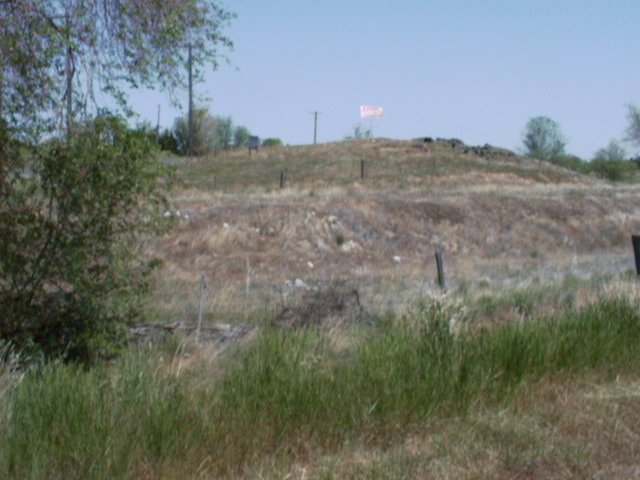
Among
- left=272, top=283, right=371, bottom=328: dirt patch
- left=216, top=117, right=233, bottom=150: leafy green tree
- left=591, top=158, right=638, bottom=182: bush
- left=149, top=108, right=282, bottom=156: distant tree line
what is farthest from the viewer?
left=216, top=117, right=233, bottom=150: leafy green tree

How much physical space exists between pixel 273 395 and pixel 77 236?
491 cm

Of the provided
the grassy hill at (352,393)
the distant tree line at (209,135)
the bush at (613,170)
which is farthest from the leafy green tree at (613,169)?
the grassy hill at (352,393)

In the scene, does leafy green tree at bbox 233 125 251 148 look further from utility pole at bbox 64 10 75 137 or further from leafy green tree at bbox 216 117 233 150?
utility pole at bbox 64 10 75 137

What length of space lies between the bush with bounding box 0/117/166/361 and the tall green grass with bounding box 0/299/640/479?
225 cm

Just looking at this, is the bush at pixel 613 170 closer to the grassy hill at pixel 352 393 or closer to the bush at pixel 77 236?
the grassy hill at pixel 352 393

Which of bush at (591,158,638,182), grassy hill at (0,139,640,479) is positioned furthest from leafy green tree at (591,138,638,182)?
grassy hill at (0,139,640,479)

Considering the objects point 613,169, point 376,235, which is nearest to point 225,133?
point 613,169

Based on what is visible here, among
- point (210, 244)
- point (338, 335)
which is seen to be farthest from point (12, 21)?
point (210, 244)

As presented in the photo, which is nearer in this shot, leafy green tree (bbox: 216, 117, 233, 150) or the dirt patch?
the dirt patch

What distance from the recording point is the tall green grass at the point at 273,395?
7.13 m

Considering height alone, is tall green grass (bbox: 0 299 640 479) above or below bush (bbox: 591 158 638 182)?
above

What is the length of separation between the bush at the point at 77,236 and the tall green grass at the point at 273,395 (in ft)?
7.39

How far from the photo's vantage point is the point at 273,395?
27.4 feet

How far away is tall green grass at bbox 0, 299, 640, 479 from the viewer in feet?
23.4
